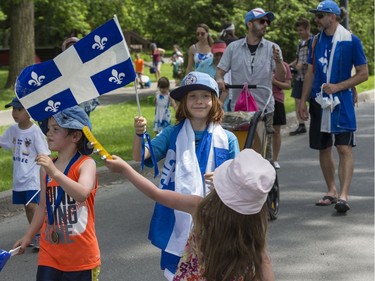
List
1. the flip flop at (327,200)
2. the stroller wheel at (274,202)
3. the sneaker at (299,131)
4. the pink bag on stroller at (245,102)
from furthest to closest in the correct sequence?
the sneaker at (299,131) < the flip flop at (327,200) < the stroller wheel at (274,202) < the pink bag on stroller at (245,102)

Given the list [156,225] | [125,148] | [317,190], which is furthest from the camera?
[125,148]

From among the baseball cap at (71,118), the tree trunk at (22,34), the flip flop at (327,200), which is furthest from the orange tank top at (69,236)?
the tree trunk at (22,34)

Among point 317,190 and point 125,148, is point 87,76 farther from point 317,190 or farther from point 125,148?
point 125,148

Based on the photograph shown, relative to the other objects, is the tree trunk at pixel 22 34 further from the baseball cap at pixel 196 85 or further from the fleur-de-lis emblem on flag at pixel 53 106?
the fleur-de-lis emblem on flag at pixel 53 106

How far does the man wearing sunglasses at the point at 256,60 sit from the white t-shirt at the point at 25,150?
2095 mm

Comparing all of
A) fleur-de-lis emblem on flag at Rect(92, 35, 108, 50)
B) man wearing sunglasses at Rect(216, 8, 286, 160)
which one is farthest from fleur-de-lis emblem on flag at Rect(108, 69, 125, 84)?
man wearing sunglasses at Rect(216, 8, 286, 160)

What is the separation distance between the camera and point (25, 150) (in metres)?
7.45

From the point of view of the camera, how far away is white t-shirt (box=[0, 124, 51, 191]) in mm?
7410

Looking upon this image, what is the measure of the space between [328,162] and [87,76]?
5.13 meters

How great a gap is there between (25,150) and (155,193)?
363 cm

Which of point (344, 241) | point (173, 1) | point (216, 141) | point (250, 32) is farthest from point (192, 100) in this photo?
point (173, 1)

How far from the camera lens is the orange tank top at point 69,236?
4691 millimetres

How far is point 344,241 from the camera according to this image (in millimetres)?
7793

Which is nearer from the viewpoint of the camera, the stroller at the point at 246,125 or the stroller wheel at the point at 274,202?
the stroller at the point at 246,125
